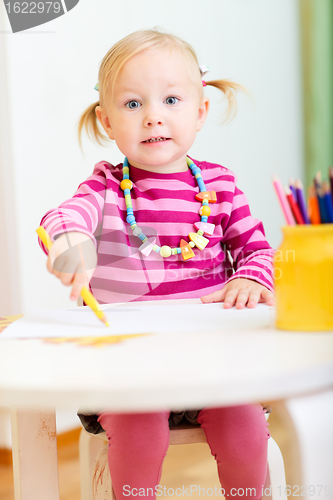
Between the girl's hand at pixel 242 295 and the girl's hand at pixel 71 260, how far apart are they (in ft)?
0.57

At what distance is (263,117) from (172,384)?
212 cm

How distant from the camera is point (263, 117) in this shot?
7.66 ft

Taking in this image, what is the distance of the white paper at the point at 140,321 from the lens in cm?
54

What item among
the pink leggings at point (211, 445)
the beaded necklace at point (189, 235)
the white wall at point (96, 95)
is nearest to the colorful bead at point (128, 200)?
the beaded necklace at point (189, 235)

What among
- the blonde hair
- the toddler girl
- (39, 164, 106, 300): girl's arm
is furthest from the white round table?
the blonde hair

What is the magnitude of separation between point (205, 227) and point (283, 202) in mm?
376

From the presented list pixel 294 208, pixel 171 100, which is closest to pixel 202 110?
pixel 171 100

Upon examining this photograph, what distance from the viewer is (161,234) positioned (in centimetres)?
89

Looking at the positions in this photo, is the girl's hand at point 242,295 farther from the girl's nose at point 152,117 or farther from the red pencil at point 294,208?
the girl's nose at point 152,117

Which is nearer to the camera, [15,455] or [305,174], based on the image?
[15,455]

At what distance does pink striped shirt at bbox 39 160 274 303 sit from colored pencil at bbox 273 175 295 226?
30 centimetres

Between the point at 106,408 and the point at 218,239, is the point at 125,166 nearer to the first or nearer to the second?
the point at 218,239

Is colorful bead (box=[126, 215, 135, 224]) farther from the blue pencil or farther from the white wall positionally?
the white wall

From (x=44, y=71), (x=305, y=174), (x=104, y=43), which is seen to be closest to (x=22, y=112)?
(x=44, y=71)
